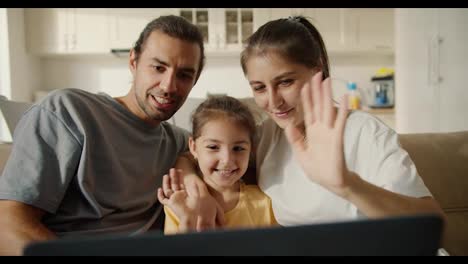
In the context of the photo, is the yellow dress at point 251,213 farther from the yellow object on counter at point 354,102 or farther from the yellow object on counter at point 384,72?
the yellow object on counter at point 384,72

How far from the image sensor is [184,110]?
1570 mm

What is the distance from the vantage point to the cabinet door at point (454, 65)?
338 cm

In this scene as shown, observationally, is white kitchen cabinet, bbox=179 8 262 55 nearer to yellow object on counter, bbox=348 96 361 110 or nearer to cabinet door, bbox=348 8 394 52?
cabinet door, bbox=348 8 394 52

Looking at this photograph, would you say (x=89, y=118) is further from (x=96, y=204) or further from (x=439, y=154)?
(x=439, y=154)

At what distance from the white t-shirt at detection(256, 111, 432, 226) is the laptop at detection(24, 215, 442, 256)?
0.43 meters

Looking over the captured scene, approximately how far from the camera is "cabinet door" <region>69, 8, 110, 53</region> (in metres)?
3.84

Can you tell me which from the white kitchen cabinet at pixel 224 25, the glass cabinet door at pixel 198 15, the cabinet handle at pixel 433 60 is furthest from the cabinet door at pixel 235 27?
the cabinet handle at pixel 433 60

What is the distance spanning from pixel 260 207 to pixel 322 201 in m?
0.23

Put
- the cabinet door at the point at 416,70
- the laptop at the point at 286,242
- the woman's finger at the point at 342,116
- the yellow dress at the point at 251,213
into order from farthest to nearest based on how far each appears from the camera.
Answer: the cabinet door at the point at 416,70 < the yellow dress at the point at 251,213 < the woman's finger at the point at 342,116 < the laptop at the point at 286,242

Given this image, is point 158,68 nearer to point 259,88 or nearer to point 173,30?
point 173,30

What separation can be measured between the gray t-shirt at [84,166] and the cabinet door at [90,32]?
307 centimetres

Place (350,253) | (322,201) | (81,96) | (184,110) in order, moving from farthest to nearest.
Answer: (184,110) → (81,96) → (322,201) → (350,253)

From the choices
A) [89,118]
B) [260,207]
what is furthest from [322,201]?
[89,118]

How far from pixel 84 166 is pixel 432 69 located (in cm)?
346
